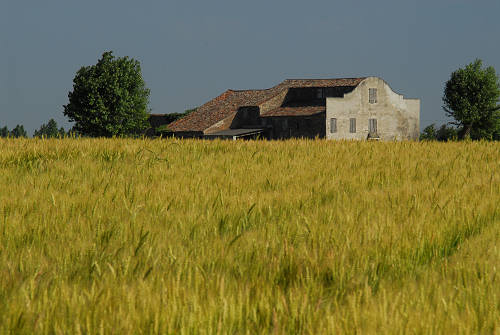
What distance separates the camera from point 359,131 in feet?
214

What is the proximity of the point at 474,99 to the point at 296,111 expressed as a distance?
26.7m

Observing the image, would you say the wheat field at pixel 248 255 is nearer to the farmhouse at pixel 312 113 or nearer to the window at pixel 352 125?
the farmhouse at pixel 312 113

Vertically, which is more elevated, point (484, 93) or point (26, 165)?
point (484, 93)

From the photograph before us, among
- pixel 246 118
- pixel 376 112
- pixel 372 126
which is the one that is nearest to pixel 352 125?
pixel 372 126

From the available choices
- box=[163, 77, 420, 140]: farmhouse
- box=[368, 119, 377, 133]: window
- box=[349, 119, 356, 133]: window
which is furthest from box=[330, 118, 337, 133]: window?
box=[368, 119, 377, 133]: window

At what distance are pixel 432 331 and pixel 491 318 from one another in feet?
1.11

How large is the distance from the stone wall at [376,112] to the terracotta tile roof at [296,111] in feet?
8.01

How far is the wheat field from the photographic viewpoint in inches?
81.0

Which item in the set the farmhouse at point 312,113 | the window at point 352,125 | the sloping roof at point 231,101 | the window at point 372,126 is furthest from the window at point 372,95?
the window at point 352,125

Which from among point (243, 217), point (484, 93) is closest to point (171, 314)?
point (243, 217)

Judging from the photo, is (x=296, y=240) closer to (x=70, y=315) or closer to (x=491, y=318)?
(x=491, y=318)

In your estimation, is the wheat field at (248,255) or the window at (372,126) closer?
the wheat field at (248,255)

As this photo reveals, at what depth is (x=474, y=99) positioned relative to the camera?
241 ft

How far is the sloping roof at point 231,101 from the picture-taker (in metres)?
66.5
